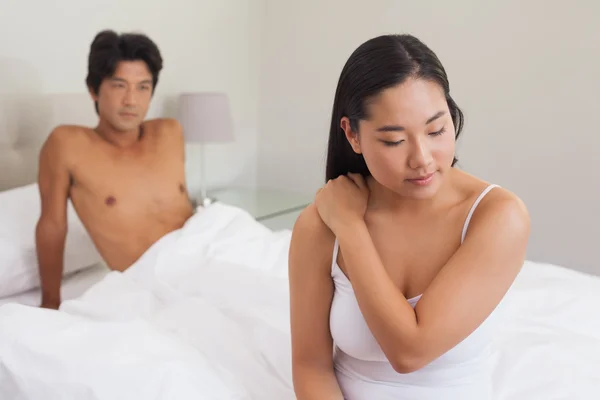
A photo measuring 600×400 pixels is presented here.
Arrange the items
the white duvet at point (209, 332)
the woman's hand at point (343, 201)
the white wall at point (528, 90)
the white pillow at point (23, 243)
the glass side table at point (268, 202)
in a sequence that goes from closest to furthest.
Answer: the woman's hand at point (343, 201)
the white duvet at point (209, 332)
the white pillow at point (23, 243)
the white wall at point (528, 90)
the glass side table at point (268, 202)

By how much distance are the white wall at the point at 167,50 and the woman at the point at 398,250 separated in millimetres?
1269

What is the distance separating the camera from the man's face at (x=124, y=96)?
176 cm

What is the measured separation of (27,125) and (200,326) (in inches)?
38.8

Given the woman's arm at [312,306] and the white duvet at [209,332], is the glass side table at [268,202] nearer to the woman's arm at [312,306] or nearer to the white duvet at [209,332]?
the white duvet at [209,332]

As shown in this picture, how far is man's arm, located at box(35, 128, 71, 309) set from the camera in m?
1.66

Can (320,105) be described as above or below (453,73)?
below

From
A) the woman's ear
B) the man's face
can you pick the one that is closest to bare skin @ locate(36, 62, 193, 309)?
the man's face

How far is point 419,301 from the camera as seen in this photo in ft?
2.74

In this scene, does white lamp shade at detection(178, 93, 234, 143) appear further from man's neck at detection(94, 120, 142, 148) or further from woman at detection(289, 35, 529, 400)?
woman at detection(289, 35, 529, 400)

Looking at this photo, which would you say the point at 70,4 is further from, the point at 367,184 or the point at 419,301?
the point at 419,301

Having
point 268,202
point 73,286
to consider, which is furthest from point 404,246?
point 268,202

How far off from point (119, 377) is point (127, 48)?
3.64 feet

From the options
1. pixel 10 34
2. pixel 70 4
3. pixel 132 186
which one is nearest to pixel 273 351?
pixel 132 186

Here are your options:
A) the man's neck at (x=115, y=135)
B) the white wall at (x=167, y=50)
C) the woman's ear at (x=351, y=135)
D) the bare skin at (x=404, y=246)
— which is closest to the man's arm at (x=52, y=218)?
the man's neck at (x=115, y=135)
